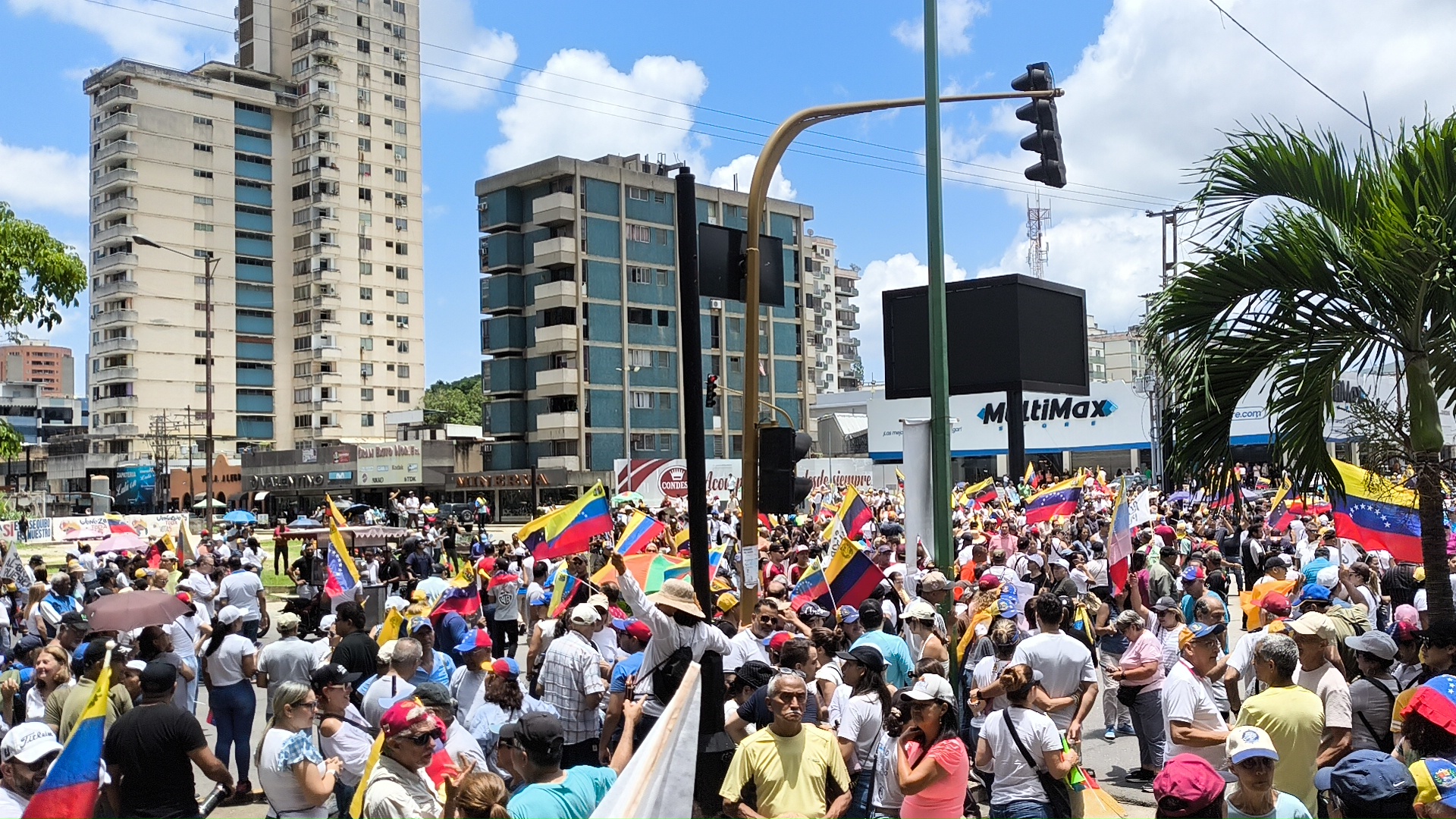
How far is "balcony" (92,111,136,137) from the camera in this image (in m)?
87.6

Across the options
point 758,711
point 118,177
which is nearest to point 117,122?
point 118,177

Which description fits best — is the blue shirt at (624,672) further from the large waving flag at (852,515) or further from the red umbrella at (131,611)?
the large waving flag at (852,515)

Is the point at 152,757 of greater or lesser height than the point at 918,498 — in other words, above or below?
below

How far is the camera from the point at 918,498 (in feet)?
36.2

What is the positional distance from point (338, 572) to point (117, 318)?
82657 mm

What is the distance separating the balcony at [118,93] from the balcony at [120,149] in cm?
299

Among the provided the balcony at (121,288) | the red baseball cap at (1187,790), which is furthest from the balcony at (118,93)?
the red baseball cap at (1187,790)

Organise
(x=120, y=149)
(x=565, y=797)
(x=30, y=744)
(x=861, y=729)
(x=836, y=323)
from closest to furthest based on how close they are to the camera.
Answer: (x=565, y=797), (x=30, y=744), (x=861, y=729), (x=120, y=149), (x=836, y=323)

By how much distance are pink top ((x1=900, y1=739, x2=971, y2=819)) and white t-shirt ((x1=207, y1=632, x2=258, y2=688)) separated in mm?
6145

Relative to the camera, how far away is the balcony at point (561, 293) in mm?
68125

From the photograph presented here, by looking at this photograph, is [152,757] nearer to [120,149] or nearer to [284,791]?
[284,791]

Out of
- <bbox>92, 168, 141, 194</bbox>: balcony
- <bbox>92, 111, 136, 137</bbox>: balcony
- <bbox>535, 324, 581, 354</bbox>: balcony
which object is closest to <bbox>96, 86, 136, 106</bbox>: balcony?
<bbox>92, 111, 136, 137</bbox>: balcony

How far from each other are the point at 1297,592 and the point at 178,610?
10253 mm

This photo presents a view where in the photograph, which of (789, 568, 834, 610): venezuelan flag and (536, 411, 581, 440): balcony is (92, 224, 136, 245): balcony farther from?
(789, 568, 834, 610): venezuelan flag
